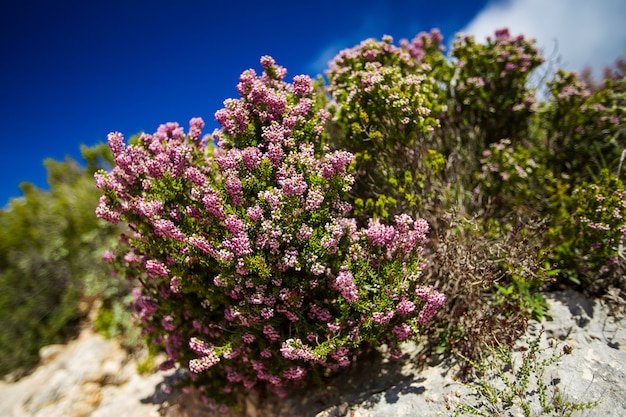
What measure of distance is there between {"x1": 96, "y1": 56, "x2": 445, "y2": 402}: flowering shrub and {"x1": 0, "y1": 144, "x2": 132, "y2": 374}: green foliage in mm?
6354

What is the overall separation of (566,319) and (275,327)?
321 centimetres

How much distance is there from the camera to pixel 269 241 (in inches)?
145

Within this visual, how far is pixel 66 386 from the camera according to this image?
773cm

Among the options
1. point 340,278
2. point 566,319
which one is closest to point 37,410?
point 340,278

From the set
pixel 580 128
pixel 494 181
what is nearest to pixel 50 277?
pixel 494 181

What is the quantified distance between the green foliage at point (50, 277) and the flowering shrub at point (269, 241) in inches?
250

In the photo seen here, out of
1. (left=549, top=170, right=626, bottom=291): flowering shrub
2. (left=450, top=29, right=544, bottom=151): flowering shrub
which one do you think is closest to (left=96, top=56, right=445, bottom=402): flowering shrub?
(left=549, top=170, right=626, bottom=291): flowering shrub

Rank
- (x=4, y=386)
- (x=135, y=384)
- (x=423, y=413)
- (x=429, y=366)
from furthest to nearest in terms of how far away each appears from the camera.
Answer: (x=4, y=386) → (x=135, y=384) → (x=429, y=366) → (x=423, y=413)

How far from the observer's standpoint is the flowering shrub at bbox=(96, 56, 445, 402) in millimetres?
3717

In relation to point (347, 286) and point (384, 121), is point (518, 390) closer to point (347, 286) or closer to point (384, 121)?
point (347, 286)

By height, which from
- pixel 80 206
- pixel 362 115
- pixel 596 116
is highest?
pixel 80 206

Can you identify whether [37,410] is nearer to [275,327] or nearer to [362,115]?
[275,327]

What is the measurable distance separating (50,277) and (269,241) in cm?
1062

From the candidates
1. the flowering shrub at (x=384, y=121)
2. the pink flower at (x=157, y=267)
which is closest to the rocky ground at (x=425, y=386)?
the flowering shrub at (x=384, y=121)
